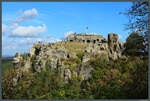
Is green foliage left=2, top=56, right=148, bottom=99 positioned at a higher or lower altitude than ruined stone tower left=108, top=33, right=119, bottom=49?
lower

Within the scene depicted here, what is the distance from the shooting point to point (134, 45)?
653 cm

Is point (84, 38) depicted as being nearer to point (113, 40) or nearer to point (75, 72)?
point (113, 40)

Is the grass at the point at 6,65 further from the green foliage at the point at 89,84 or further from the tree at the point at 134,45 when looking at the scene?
the tree at the point at 134,45

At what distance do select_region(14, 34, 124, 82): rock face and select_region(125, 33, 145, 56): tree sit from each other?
8.9 inches

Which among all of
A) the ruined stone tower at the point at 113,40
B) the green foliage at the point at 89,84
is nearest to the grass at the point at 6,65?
the green foliage at the point at 89,84

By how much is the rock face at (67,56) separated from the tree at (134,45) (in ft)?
0.74

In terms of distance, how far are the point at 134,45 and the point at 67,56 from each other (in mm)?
2235

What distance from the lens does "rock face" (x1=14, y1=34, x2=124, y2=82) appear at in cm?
597

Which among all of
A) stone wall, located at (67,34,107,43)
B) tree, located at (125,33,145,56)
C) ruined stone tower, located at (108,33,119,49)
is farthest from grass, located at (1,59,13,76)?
tree, located at (125,33,145,56)

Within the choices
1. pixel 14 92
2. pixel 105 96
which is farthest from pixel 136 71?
pixel 14 92

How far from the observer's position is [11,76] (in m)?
5.84

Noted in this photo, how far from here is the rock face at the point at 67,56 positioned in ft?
19.6

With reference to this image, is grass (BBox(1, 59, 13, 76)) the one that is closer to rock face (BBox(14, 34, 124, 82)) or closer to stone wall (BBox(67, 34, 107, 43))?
rock face (BBox(14, 34, 124, 82))

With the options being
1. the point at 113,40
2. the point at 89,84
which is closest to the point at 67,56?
the point at 89,84
